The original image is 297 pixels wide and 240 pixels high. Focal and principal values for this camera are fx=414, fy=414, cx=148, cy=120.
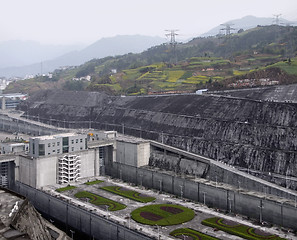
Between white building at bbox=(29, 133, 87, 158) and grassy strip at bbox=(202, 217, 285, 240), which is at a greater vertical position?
white building at bbox=(29, 133, 87, 158)

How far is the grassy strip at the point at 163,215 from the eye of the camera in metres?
55.4

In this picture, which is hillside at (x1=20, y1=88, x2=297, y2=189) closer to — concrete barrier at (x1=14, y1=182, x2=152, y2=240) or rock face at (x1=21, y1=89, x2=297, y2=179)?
rock face at (x1=21, y1=89, x2=297, y2=179)

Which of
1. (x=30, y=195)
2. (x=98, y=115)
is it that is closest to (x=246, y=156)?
(x=30, y=195)

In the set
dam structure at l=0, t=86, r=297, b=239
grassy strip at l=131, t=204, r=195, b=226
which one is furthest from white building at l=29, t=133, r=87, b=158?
grassy strip at l=131, t=204, r=195, b=226

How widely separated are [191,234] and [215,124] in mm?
34757

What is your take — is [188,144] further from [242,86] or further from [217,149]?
[242,86]

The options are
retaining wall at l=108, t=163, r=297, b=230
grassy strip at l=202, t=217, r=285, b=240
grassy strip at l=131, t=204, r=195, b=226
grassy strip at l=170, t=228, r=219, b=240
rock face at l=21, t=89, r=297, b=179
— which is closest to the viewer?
grassy strip at l=170, t=228, r=219, b=240

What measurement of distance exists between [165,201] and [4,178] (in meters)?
32.4

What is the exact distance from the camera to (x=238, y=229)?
5334 centimetres

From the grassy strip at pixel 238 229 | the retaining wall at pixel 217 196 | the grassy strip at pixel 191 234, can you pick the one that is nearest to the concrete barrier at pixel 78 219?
the grassy strip at pixel 191 234

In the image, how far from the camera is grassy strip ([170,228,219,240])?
50138mm

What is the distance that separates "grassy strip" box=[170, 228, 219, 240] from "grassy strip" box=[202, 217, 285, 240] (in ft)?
10.5

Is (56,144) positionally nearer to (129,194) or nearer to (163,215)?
(129,194)

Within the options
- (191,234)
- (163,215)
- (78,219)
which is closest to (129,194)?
(78,219)
